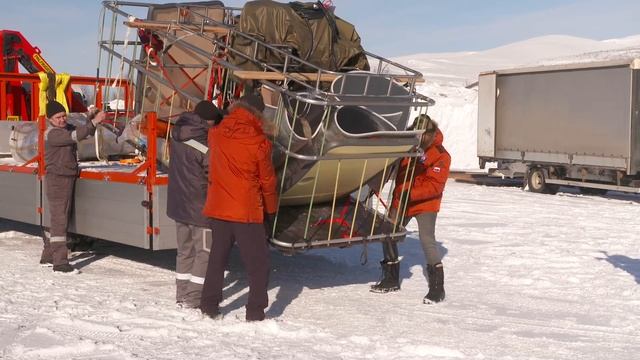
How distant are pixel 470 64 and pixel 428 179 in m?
73.0

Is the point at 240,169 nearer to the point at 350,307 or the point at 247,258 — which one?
the point at 247,258

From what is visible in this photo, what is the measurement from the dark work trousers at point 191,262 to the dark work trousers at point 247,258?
1.10 ft

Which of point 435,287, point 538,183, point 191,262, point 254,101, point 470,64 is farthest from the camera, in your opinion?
point 470,64

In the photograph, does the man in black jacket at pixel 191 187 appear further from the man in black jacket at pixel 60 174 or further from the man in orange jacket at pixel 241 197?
the man in black jacket at pixel 60 174

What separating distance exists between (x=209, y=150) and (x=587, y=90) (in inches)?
525

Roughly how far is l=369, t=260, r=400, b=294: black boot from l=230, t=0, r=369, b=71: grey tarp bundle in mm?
2022

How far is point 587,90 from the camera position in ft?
59.3

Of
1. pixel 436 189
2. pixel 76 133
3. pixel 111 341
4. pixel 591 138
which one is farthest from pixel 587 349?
pixel 591 138

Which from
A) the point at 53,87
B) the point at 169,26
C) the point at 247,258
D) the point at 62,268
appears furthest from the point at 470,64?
the point at 247,258

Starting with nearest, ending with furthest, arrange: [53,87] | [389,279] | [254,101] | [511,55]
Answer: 1. [254,101]
2. [389,279]
3. [53,87]
4. [511,55]

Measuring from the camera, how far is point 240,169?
6270mm

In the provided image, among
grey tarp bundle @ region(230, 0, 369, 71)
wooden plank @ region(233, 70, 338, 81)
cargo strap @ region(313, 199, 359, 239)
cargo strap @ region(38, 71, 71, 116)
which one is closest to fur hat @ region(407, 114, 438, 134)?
wooden plank @ region(233, 70, 338, 81)

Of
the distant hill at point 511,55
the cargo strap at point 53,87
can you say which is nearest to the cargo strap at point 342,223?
the cargo strap at point 53,87

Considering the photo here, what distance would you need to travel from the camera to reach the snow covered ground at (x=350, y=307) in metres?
5.82
